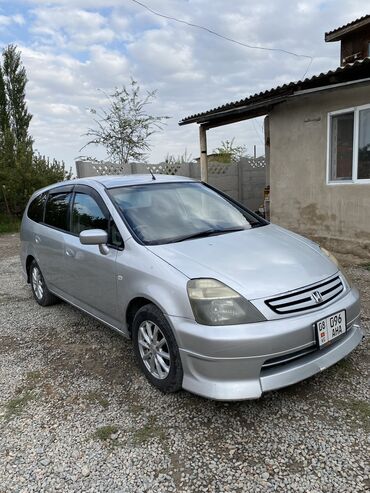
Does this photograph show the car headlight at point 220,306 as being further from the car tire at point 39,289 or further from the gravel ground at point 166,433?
the car tire at point 39,289

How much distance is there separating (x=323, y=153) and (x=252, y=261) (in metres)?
4.79

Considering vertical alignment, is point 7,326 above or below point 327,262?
below

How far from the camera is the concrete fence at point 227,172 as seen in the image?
10664 millimetres

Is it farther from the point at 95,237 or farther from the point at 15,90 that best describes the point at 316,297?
the point at 15,90

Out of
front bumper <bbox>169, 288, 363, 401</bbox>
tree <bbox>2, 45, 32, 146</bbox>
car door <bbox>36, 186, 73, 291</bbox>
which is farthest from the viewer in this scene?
tree <bbox>2, 45, 32, 146</bbox>

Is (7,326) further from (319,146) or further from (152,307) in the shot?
(319,146)

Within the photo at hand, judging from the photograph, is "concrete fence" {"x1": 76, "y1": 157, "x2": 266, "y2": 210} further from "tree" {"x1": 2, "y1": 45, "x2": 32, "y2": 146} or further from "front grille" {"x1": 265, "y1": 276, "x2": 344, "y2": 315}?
"tree" {"x1": 2, "y1": 45, "x2": 32, "y2": 146}

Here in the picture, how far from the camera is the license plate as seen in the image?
8.25 feet

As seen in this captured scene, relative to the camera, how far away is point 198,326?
244 centimetres

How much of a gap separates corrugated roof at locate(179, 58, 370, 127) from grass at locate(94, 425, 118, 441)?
5.46 meters

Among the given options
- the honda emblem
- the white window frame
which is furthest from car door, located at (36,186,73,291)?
the white window frame

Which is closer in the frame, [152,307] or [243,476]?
[243,476]

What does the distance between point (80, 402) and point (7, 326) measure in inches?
78.9

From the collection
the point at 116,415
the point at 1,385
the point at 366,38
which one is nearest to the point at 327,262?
the point at 116,415
